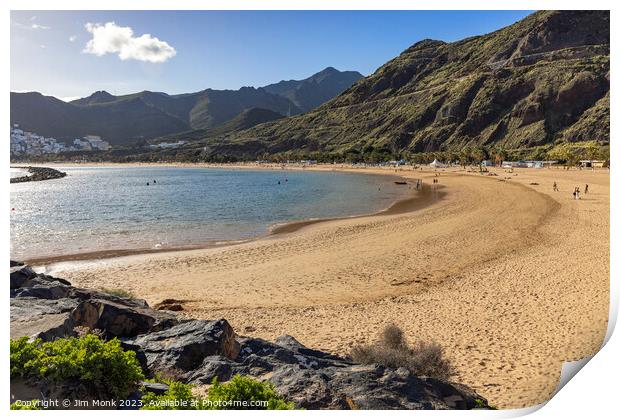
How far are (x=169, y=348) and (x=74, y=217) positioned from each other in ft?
109

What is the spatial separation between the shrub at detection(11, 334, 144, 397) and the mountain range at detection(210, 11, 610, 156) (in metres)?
88.8

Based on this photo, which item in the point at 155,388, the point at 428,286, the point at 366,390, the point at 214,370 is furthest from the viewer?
the point at 428,286

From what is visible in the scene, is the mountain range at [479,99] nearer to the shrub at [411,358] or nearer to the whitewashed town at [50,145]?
the whitewashed town at [50,145]

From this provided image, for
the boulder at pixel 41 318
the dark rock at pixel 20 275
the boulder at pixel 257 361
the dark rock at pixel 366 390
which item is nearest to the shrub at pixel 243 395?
the dark rock at pixel 366 390

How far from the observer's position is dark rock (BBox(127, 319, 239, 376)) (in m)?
5.81

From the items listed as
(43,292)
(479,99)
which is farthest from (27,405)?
(479,99)

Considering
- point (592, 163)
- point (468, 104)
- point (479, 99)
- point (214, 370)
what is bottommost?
point (214, 370)

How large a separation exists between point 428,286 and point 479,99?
415 ft

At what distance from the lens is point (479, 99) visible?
12481 centimetres

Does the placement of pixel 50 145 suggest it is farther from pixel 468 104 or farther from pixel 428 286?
pixel 428 286

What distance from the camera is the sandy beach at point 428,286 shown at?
8555 millimetres

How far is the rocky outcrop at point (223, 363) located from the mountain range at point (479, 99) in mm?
86465

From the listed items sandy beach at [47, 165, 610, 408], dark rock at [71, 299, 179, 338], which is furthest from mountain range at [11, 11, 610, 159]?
dark rock at [71, 299, 179, 338]
